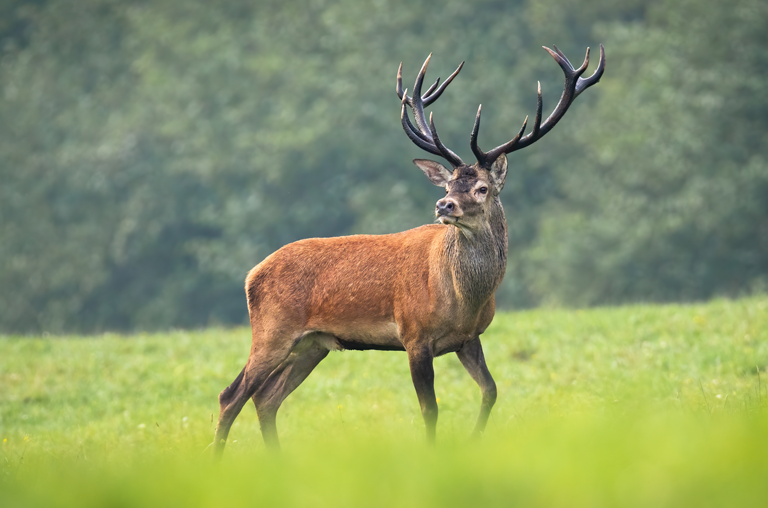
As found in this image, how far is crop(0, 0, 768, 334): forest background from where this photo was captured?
72.6ft

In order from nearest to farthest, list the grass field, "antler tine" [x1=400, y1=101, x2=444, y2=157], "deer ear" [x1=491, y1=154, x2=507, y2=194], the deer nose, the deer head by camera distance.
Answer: the grass field
the deer nose
the deer head
"deer ear" [x1=491, y1=154, x2=507, y2=194]
"antler tine" [x1=400, y1=101, x2=444, y2=157]

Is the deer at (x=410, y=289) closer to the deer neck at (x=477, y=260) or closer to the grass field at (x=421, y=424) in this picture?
the deer neck at (x=477, y=260)

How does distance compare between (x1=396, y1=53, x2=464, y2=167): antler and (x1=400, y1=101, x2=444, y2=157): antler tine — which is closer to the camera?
(x1=396, y1=53, x2=464, y2=167): antler

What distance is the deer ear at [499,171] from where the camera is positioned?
6.10 meters

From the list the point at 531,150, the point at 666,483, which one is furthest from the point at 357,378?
the point at 531,150

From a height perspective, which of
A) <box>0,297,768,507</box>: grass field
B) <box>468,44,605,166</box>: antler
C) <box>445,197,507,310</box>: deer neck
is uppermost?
<box>468,44,605,166</box>: antler

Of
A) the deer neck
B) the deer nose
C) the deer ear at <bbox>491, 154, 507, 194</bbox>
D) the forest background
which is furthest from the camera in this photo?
the forest background

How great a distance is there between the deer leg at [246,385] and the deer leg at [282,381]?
0.46 ft

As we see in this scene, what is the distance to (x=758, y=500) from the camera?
232 cm

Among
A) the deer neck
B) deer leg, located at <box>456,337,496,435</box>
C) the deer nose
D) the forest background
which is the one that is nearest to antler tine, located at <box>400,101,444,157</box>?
the deer neck

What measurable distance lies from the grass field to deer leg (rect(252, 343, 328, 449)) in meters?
0.27

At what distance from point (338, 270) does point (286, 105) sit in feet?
70.3

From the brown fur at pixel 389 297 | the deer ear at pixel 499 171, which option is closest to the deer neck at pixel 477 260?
the brown fur at pixel 389 297

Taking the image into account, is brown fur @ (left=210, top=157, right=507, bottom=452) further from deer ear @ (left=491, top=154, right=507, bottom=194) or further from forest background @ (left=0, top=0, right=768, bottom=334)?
forest background @ (left=0, top=0, right=768, bottom=334)
